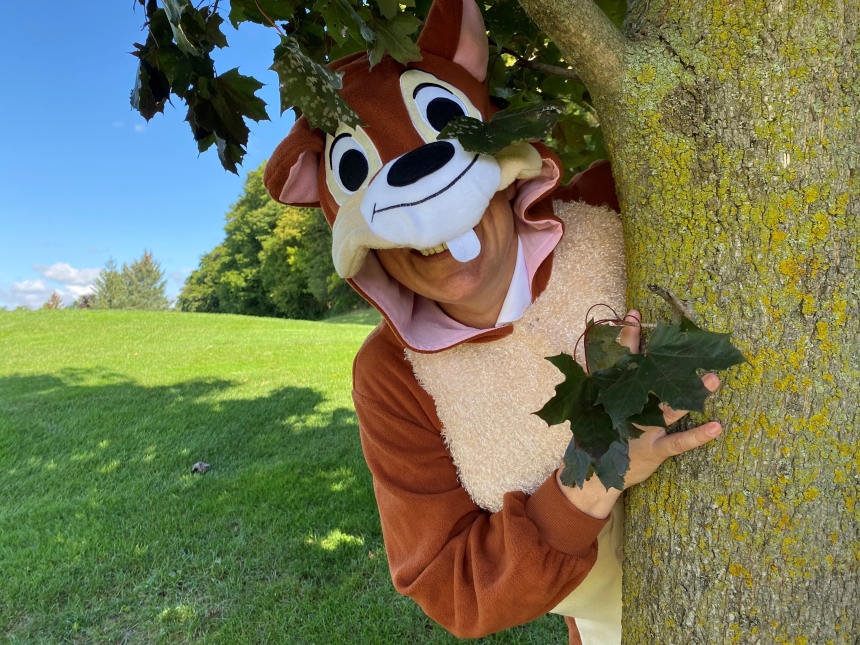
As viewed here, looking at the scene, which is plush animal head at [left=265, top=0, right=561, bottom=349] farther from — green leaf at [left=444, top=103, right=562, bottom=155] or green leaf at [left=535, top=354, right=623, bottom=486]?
green leaf at [left=535, top=354, right=623, bottom=486]

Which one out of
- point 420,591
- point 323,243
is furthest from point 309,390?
→ point 323,243

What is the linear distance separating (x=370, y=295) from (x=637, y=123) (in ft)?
2.30

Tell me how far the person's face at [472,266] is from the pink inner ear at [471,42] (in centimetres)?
35

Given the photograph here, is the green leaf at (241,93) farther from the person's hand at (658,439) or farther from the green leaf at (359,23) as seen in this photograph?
the person's hand at (658,439)

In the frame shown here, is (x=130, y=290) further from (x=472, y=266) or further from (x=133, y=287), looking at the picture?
(x=472, y=266)

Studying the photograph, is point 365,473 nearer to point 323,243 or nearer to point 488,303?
point 488,303

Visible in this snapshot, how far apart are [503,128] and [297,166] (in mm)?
558

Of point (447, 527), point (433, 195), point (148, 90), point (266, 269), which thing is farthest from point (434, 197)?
point (266, 269)

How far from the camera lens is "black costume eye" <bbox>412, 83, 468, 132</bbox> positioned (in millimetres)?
1354

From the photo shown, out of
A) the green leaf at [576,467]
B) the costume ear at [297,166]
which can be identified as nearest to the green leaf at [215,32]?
the costume ear at [297,166]

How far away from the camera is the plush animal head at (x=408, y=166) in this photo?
4.03ft

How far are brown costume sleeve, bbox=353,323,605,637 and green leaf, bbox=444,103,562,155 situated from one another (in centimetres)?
62

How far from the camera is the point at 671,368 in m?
0.91

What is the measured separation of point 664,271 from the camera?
1044 mm
